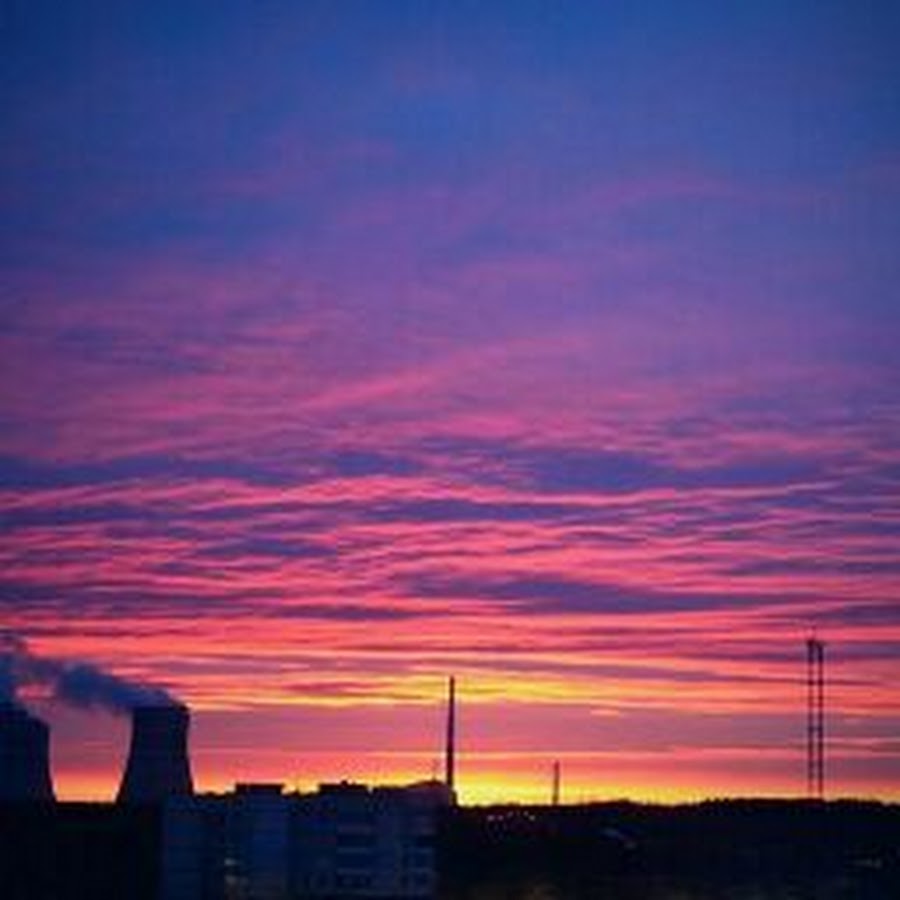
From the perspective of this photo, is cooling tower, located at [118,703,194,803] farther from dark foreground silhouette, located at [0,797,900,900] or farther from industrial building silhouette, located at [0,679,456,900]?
industrial building silhouette, located at [0,679,456,900]

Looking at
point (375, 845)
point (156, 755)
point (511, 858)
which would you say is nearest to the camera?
point (375, 845)

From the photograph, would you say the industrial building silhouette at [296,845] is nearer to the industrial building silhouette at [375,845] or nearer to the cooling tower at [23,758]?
the industrial building silhouette at [375,845]

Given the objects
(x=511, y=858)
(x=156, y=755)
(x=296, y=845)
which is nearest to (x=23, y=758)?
(x=156, y=755)

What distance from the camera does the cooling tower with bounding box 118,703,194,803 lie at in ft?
277

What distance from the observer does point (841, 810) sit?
85312 millimetres

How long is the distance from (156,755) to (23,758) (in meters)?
9.25

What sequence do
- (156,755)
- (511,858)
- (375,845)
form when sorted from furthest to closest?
(156,755)
(511,858)
(375,845)

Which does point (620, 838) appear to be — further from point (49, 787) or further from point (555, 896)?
point (49, 787)

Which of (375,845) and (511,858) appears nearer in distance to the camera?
(375,845)

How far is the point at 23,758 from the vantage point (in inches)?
3593

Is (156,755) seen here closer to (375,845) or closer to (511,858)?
(511,858)

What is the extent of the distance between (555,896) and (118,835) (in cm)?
1750

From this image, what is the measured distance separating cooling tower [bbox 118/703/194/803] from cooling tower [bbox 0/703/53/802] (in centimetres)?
570

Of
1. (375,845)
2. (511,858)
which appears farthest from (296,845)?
(511,858)
